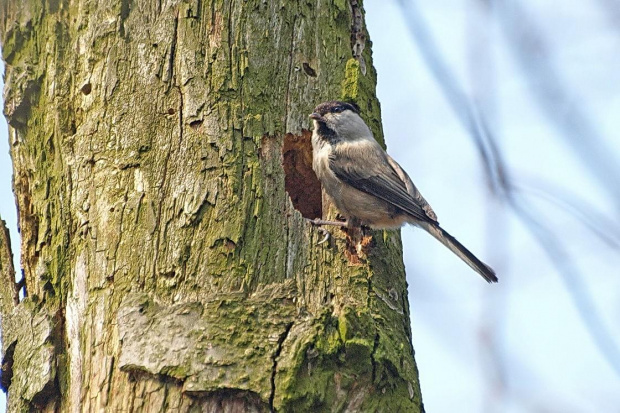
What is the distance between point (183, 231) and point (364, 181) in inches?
61.3

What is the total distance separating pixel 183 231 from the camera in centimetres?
258

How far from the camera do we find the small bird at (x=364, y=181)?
11.3ft

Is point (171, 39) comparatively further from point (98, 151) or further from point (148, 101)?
point (98, 151)

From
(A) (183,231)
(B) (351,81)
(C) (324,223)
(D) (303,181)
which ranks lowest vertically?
(A) (183,231)

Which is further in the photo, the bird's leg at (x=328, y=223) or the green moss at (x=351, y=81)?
the green moss at (x=351, y=81)

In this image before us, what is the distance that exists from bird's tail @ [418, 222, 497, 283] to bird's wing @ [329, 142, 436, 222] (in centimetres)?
5

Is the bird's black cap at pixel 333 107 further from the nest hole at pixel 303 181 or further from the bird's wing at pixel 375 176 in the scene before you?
the bird's wing at pixel 375 176

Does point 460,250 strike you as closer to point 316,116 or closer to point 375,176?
point 375,176

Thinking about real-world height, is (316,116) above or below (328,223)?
above

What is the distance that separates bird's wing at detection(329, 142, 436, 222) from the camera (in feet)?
12.6

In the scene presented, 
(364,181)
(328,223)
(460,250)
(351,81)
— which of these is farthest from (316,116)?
(460,250)

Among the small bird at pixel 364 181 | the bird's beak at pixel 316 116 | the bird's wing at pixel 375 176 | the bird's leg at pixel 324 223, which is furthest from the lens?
the bird's wing at pixel 375 176

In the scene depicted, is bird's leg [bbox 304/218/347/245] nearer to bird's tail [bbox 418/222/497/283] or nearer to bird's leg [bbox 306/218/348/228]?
bird's leg [bbox 306/218/348/228]

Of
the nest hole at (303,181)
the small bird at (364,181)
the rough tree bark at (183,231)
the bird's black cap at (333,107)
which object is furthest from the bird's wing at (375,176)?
the rough tree bark at (183,231)
